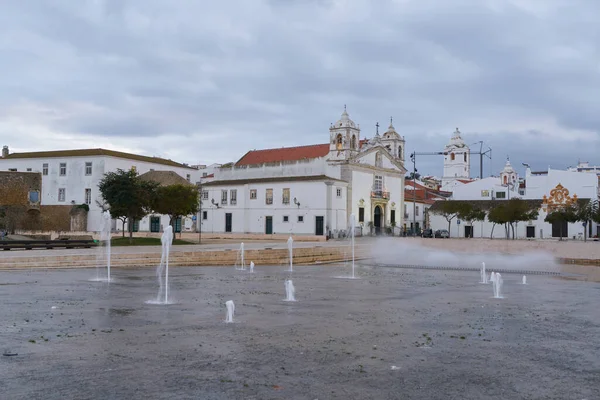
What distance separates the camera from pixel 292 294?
13.1 m

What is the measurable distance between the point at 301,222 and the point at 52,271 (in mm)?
33310

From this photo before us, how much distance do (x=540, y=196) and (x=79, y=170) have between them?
44224 millimetres

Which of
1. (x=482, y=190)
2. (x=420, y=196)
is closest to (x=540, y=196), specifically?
(x=482, y=190)

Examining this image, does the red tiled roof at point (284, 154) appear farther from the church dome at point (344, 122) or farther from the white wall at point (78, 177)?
the white wall at point (78, 177)

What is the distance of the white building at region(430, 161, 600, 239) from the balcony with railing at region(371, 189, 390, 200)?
7.77m

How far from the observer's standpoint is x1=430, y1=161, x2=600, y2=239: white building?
5675 cm

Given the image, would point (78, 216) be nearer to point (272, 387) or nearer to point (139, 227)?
point (139, 227)

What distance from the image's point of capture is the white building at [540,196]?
186 ft

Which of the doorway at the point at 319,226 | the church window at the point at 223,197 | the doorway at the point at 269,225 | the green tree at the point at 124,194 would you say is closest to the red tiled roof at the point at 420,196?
the doorway at the point at 319,226

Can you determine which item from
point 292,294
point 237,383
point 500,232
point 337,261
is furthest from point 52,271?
point 500,232

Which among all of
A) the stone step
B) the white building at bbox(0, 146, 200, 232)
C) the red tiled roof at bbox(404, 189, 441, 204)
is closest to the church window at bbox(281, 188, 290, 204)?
the white building at bbox(0, 146, 200, 232)

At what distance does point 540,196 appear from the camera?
60.8 m

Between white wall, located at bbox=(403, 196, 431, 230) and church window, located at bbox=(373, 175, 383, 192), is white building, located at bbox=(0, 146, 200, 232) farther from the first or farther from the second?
white wall, located at bbox=(403, 196, 431, 230)

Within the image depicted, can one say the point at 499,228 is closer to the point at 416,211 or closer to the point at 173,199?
the point at 416,211
